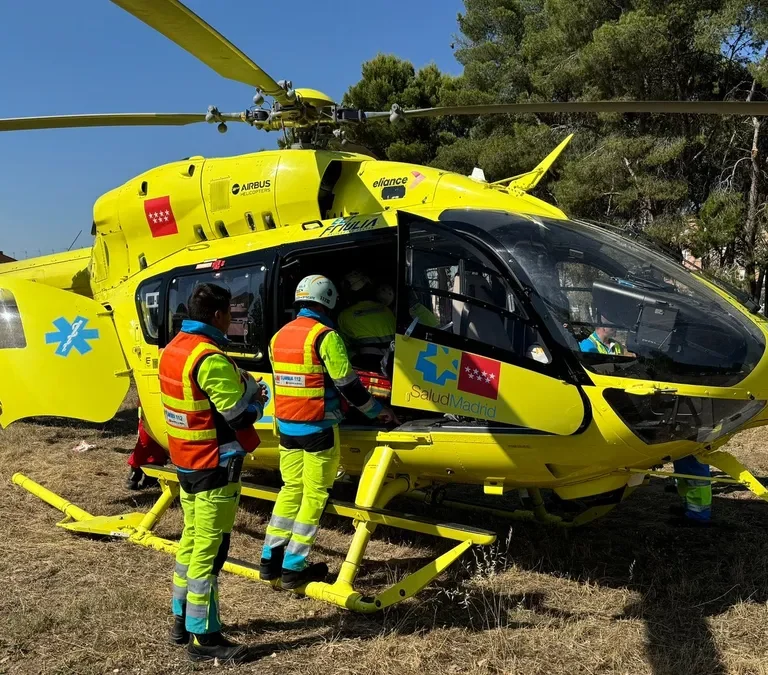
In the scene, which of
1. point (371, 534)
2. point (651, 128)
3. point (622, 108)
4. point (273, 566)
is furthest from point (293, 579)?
point (651, 128)

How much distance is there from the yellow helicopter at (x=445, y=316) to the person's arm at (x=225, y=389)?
3.08 ft

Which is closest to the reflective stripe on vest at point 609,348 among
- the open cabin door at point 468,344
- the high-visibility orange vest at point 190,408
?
the open cabin door at point 468,344

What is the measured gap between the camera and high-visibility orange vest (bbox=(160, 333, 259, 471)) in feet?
10.9

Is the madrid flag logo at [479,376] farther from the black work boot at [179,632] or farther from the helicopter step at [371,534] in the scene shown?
the black work boot at [179,632]

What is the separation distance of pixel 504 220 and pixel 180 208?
3015 mm

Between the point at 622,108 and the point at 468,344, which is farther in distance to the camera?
the point at 622,108

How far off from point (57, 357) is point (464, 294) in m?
4.08

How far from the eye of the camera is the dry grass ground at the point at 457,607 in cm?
333

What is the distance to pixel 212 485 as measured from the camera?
332 cm

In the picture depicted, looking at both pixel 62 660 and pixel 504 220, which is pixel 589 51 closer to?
pixel 504 220

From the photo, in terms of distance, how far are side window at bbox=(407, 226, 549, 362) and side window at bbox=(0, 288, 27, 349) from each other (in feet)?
13.8

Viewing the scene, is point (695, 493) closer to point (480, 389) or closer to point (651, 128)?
point (480, 389)

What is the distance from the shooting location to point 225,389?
3.30 meters

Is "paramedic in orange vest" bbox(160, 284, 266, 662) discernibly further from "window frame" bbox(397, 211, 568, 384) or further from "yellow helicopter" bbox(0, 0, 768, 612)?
"window frame" bbox(397, 211, 568, 384)
